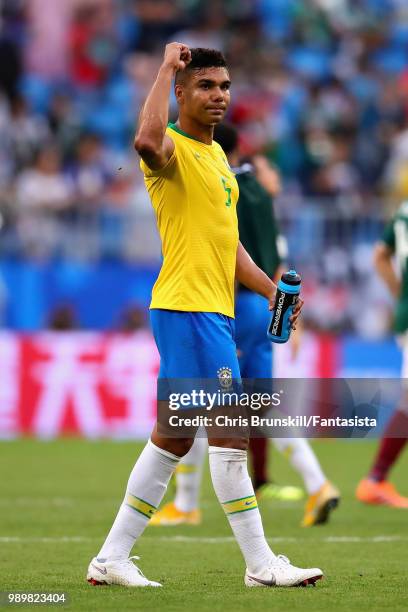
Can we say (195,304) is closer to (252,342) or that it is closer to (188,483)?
(252,342)

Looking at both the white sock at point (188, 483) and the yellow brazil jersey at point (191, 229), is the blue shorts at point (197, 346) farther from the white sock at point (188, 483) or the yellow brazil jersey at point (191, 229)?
the white sock at point (188, 483)

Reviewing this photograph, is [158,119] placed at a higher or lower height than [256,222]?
higher

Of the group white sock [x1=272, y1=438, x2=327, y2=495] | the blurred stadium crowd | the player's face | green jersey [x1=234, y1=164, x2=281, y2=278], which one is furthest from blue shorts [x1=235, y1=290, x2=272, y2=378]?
the blurred stadium crowd

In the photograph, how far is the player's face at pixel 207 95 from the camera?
19.2 feet

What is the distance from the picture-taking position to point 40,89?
67.4 ft

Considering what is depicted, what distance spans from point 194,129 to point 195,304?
2.64 feet

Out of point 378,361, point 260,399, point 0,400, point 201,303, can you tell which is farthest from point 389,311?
point 201,303

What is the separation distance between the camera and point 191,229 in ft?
19.1

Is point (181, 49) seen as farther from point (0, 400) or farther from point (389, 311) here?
point (389, 311)

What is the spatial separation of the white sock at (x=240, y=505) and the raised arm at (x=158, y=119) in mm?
1304

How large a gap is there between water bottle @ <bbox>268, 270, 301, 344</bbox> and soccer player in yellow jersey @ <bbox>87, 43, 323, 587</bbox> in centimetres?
5

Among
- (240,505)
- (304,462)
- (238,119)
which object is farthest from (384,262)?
(238,119)

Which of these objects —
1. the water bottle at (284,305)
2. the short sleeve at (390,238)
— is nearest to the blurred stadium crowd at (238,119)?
the short sleeve at (390,238)

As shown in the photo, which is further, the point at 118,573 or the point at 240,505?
the point at 118,573
